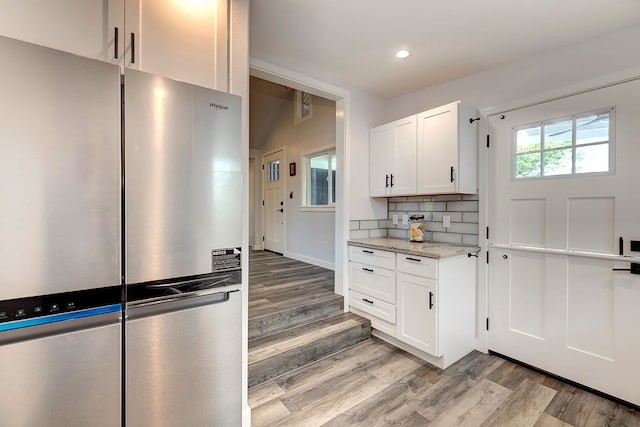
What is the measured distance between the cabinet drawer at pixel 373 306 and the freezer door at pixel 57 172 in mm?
2184

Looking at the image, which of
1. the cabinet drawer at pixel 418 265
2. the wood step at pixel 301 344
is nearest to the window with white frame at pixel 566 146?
the cabinet drawer at pixel 418 265

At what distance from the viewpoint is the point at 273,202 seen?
6059 mm

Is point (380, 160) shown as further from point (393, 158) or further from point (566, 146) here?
point (566, 146)

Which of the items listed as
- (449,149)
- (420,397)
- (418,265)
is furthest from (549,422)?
(449,149)

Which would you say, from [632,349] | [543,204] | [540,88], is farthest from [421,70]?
[632,349]

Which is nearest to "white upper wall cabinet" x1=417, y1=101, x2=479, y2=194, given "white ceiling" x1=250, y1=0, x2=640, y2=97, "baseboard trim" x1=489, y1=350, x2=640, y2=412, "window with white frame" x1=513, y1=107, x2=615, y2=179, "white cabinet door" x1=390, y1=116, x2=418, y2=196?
"white cabinet door" x1=390, y1=116, x2=418, y2=196

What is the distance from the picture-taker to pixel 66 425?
1026 mm

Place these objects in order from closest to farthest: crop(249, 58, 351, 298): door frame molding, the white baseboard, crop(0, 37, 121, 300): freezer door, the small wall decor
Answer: crop(0, 37, 121, 300): freezer door
crop(249, 58, 351, 298): door frame molding
the white baseboard
the small wall decor

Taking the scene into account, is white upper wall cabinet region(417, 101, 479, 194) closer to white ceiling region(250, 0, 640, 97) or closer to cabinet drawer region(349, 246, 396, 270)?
white ceiling region(250, 0, 640, 97)

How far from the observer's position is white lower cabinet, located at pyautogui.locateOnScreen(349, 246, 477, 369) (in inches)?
87.7

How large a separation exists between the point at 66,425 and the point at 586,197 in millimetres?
3190

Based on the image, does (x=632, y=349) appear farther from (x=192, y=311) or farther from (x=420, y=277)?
(x=192, y=311)

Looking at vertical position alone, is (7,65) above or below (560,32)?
below

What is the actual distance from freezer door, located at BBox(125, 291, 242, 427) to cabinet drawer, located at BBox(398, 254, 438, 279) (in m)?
1.53
